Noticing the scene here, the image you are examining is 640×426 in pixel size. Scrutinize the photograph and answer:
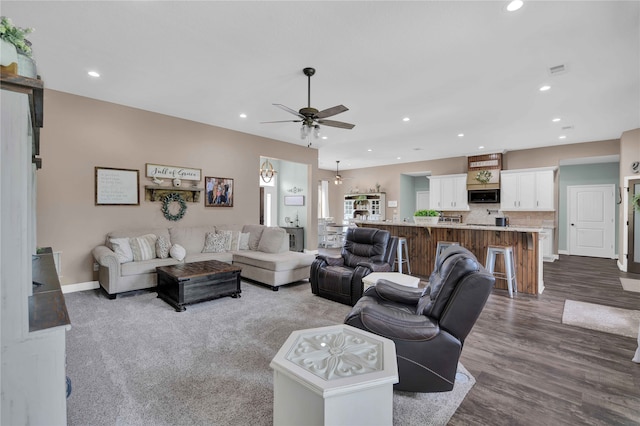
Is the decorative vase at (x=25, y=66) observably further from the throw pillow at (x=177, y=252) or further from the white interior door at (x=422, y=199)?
the white interior door at (x=422, y=199)

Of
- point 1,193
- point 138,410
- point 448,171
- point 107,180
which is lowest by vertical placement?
point 138,410

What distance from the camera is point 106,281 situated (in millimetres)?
4074

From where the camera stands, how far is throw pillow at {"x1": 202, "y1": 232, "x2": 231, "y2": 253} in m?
5.34

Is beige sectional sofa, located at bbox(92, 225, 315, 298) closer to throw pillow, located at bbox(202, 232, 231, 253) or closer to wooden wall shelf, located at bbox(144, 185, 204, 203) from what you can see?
throw pillow, located at bbox(202, 232, 231, 253)

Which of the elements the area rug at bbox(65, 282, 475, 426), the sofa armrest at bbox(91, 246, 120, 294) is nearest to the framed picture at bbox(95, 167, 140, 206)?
the sofa armrest at bbox(91, 246, 120, 294)

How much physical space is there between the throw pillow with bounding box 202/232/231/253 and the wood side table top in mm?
899

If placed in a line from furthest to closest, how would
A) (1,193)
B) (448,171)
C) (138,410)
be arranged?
(448,171) < (138,410) < (1,193)

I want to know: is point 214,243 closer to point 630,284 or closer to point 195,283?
point 195,283

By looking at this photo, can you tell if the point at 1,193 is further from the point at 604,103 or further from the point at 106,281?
the point at 604,103

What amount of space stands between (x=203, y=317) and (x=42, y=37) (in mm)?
3262

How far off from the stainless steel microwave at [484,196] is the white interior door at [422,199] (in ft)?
8.68

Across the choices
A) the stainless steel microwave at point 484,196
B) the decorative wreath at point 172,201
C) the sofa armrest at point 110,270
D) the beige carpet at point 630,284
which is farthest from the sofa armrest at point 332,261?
the stainless steel microwave at point 484,196

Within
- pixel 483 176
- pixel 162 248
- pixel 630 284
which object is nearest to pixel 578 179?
pixel 483 176

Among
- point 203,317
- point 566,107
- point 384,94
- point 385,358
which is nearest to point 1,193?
point 385,358
